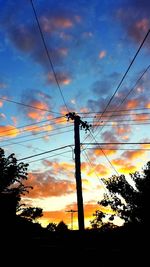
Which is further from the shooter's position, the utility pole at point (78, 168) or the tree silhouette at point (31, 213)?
the tree silhouette at point (31, 213)

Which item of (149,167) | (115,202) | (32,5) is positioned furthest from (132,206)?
(32,5)

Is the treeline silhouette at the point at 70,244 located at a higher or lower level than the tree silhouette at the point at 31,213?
lower

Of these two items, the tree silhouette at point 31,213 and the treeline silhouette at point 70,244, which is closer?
the treeline silhouette at point 70,244

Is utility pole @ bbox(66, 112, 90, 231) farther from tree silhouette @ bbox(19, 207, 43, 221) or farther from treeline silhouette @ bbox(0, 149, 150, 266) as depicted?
tree silhouette @ bbox(19, 207, 43, 221)

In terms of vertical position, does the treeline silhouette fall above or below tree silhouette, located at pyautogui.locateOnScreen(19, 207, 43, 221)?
below

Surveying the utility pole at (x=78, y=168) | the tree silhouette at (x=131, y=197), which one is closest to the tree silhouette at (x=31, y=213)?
the tree silhouette at (x=131, y=197)

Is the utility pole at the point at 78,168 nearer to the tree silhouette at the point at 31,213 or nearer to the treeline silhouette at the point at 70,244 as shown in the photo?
the treeline silhouette at the point at 70,244

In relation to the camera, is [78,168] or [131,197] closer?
[78,168]

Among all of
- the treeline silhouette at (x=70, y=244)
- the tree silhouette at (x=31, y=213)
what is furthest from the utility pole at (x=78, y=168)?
the tree silhouette at (x=31, y=213)

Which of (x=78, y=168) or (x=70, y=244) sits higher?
(x=78, y=168)

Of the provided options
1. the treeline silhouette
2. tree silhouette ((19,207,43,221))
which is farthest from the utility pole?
tree silhouette ((19,207,43,221))

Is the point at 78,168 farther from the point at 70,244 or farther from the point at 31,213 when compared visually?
the point at 31,213

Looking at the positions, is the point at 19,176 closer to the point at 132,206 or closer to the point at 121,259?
the point at 132,206

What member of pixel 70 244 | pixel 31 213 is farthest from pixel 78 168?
pixel 31 213
